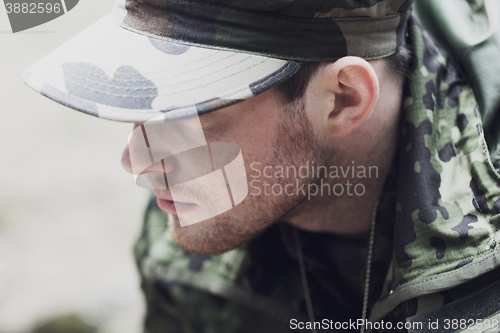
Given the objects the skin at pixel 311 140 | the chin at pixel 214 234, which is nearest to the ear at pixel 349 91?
the skin at pixel 311 140

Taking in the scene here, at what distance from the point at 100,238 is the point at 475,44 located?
206 centimetres

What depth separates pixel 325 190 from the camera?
1179mm

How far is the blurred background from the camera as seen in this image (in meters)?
2.09

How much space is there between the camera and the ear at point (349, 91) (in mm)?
907

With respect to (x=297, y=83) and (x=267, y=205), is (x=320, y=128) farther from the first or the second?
(x=267, y=205)

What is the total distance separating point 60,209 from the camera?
94.7 inches

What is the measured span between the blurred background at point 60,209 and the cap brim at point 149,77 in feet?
5.17

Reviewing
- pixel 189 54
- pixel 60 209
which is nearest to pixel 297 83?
pixel 189 54

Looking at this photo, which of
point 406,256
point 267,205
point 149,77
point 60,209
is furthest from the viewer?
point 60,209

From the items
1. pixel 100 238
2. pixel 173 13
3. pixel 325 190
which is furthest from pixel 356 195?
pixel 100 238

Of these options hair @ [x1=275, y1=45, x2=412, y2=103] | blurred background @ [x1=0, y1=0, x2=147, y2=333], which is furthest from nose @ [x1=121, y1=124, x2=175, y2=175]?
blurred background @ [x1=0, y1=0, x2=147, y2=333]

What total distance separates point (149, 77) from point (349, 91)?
0.46m

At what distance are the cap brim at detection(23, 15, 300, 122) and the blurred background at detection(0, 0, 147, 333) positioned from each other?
5.17 ft

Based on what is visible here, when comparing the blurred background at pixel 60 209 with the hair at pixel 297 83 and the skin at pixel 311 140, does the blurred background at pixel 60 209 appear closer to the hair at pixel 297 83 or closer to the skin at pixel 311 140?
the skin at pixel 311 140
